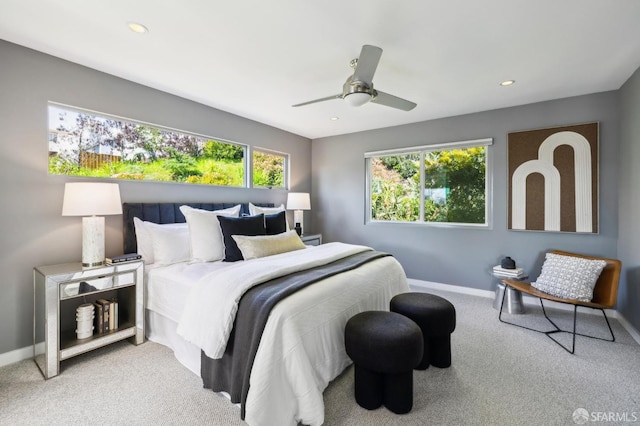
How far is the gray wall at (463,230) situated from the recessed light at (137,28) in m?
2.60

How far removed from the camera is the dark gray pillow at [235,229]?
290 centimetres

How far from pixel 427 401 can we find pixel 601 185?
331 cm

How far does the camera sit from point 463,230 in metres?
4.19

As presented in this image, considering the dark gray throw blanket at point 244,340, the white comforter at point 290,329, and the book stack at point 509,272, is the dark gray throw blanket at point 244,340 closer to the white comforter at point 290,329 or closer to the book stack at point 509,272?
the white comforter at point 290,329

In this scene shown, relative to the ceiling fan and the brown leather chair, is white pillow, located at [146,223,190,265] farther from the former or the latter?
the brown leather chair

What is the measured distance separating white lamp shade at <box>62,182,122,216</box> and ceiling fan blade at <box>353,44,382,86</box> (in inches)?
90.7

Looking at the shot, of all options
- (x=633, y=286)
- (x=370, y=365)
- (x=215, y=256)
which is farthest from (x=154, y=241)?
(x=633, y=286)

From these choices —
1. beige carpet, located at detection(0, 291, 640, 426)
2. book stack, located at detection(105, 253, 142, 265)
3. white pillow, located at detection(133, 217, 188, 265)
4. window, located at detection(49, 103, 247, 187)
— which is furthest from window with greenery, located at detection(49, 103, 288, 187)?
beige carpet, located at detection(0, 291, 640, 426)

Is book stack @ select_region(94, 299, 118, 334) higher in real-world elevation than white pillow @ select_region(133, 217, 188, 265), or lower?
lower

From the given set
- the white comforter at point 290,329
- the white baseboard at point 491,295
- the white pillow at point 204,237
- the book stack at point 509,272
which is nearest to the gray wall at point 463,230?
the white baseboard at point 491,295

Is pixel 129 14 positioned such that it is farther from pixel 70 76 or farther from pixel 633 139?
pixel 633 139

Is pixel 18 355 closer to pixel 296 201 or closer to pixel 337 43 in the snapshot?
pixel 296 201

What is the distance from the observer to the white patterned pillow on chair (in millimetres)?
2811

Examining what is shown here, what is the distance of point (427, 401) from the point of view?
1.90 meters
